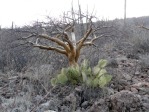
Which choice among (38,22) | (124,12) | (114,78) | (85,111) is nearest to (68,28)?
(38,22)

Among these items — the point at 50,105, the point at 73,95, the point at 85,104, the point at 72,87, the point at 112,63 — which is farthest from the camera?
the point at 112,63

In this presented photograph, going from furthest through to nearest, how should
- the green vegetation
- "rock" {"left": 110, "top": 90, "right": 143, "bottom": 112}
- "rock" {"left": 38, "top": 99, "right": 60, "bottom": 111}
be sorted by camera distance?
1. the green vegetation
2. "rock" {"left": 38, "top": 99, "right": 60, "bottom": 111}
3. "rock" {"left": 110, "top": 90, "right": 143, "bottom": 112}

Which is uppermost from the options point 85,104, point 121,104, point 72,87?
point 121,104

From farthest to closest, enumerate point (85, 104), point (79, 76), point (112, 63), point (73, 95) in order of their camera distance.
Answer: point (112, 63) < point (79, 76) < point (73, 95) < point (85, 104)

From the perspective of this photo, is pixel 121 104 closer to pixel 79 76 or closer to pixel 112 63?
pixel 79 76

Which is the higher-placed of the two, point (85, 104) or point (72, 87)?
point (72, 87)

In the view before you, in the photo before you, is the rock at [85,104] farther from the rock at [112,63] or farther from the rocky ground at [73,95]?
the rock at [112,63]

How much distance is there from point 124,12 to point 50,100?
92.7ft

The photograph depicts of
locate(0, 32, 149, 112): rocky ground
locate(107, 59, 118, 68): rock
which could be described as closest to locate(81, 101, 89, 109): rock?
locate(0, 32, 149, 112): rocky ground

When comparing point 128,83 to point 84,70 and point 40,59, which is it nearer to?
point 84,70

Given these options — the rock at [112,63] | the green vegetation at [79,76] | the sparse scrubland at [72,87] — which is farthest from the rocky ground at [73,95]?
the rock at [112,63]

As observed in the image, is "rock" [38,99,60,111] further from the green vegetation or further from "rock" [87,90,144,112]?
the green vegetation

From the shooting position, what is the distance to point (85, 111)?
583cm

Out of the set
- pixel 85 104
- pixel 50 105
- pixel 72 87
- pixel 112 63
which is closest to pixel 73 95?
pixel 85 104
